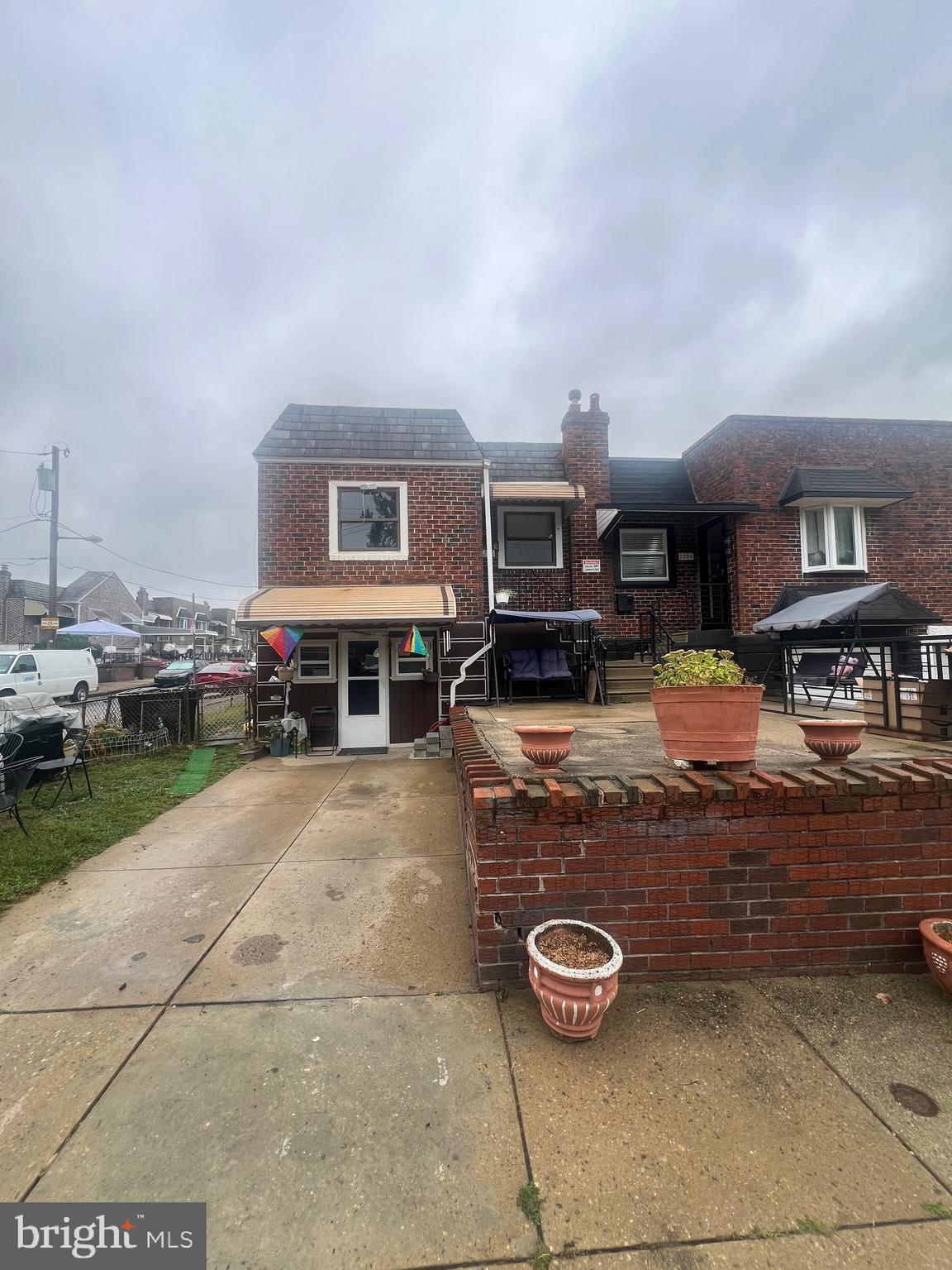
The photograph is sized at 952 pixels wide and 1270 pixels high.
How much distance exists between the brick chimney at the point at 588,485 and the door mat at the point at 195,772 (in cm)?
731

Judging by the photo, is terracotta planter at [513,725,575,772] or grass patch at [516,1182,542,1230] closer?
grass patch at [516,1182,542,1230]

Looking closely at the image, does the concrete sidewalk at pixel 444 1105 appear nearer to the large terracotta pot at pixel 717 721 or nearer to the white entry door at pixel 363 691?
the large terracotta pot at pixel 717 721

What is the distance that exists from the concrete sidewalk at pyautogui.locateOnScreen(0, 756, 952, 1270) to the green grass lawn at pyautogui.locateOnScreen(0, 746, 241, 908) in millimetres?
1176

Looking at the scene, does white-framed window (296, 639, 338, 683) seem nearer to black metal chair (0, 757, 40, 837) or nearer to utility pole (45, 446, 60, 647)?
black metal chair (0, 757, 40, 837)

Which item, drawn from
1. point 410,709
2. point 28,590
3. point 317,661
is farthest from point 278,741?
point 28,590

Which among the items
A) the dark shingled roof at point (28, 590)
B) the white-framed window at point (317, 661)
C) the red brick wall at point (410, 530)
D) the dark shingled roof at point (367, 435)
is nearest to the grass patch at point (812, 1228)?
the red brick wall at point (410, 530)

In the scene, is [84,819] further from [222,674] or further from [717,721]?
[222,674]

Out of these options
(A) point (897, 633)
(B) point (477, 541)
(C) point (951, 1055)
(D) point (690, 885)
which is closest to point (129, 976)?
(D) point (690, 885)

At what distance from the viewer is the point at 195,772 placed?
7.82m

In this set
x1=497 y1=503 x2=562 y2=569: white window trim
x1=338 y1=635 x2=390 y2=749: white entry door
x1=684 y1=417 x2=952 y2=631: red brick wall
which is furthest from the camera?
x1=497 y1=503 x2=562 y2=569: white window trim

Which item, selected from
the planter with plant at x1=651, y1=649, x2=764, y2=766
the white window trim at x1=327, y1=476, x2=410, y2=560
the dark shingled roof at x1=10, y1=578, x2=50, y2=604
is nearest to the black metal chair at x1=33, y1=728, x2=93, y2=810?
the white window trim at x1=327, y1=476, x2=410, y2=560

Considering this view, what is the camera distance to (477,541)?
9.73 metres

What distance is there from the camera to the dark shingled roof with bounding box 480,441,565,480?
1096 cm

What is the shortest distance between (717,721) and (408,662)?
7.27 m
